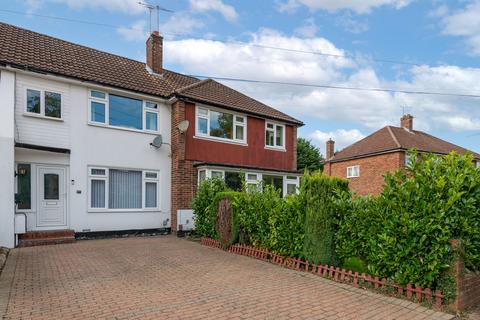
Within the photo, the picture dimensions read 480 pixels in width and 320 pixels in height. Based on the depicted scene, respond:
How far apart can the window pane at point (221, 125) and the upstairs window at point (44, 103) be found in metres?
5.75

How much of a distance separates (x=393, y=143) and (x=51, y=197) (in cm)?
2242

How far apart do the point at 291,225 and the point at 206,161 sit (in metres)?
7.21

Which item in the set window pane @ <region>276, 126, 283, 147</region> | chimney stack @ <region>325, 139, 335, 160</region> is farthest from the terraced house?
chimney stack @ <region>325, 139, 335, 160</region>

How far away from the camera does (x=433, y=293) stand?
5.25m

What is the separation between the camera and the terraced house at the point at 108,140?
35.4 ft

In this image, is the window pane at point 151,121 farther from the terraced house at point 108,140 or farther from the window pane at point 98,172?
the window pane at point 98,172

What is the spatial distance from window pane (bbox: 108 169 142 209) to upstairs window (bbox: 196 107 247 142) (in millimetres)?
3089

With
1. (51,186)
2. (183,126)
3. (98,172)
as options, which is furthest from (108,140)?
(183,126)

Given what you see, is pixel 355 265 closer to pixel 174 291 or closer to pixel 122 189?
pixel 174 291

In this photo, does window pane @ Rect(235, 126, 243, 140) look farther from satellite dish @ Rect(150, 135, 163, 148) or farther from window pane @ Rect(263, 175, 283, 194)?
satellite dish @ Rect(150, 135, 163, 148)

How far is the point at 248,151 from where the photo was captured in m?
15.9

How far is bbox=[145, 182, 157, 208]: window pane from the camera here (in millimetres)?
13484

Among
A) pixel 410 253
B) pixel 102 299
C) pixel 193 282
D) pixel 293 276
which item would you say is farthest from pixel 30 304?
pixel 410 253

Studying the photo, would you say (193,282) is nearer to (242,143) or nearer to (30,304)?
(30,304)
